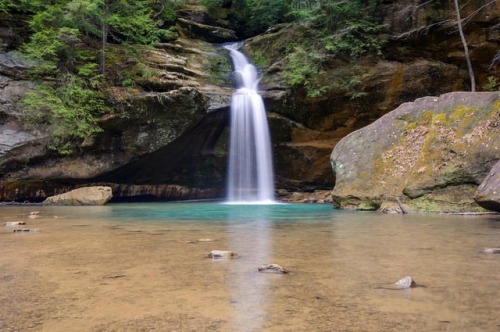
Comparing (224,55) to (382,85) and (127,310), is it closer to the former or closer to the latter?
(382,85)

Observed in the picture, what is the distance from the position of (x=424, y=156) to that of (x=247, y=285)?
904 cm

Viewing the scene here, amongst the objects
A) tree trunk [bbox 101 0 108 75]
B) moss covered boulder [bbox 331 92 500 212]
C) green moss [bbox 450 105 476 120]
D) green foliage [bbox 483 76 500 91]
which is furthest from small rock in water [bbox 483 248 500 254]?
tree trunk [bbox 101 0 108 75]

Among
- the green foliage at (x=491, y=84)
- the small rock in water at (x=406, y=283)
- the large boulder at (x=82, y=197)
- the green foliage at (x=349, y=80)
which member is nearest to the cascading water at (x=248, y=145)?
the green foliage at (x=349, y=80)

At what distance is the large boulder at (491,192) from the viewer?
292 inches

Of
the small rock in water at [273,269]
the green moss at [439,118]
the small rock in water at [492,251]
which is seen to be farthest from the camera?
the green moss at [439,118]

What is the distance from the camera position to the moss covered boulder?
31.0 ft

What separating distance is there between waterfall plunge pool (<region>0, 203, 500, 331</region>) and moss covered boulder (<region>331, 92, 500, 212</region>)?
16.2 ft

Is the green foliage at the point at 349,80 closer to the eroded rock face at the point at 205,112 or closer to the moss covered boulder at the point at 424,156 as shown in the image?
the eroded rock face at the point at 205,112

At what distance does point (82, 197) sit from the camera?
14695 millimetres

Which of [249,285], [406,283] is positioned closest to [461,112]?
[406,283]

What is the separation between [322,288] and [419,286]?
25.9 inches

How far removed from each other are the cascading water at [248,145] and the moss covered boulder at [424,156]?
5054mm

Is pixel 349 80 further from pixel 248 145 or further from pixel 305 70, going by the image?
pixel 248 145

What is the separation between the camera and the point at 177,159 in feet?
56.9
